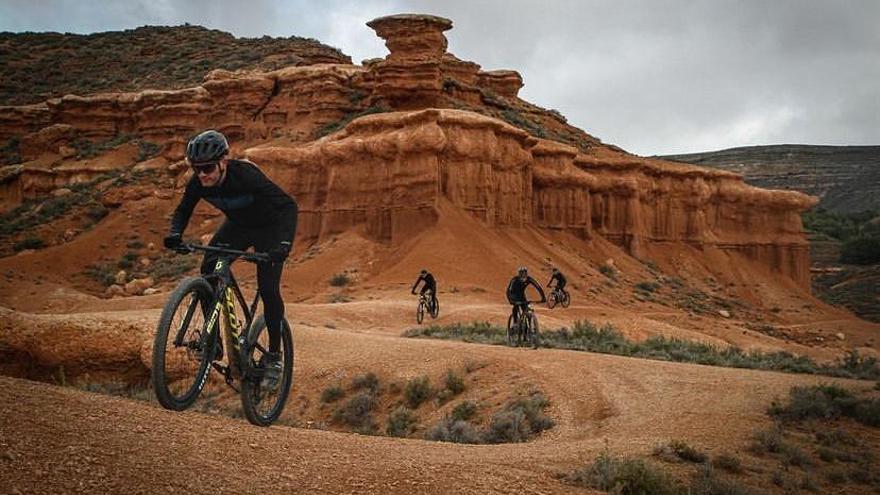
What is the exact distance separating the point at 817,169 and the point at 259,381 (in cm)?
11259

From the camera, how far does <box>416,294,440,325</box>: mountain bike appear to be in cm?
2478

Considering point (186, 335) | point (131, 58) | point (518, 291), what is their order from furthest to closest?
point (131, 58) → point (518, 291) → point (186, 335)

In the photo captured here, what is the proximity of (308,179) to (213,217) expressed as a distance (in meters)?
8.83

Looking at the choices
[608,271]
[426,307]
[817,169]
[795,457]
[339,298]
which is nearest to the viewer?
[795,457]

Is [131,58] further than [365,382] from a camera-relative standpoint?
Yes

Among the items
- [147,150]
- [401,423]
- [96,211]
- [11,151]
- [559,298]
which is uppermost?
[11,151]

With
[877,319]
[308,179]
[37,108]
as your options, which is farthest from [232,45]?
[877,319]

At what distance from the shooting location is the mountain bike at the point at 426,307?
24.8 meters

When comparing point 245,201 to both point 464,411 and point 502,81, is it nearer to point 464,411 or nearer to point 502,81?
point 464,411

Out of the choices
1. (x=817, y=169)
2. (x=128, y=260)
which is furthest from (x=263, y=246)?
(x=817, y=169)

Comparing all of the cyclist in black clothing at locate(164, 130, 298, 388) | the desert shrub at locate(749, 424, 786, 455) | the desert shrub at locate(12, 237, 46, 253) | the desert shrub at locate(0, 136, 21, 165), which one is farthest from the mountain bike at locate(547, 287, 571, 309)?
the desert shrub at locate(0, 136, 21, 165)

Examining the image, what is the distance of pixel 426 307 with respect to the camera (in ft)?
83.1

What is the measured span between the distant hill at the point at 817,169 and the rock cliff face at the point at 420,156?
48.0m

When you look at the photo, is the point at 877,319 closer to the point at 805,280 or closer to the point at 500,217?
the point at 805,280
